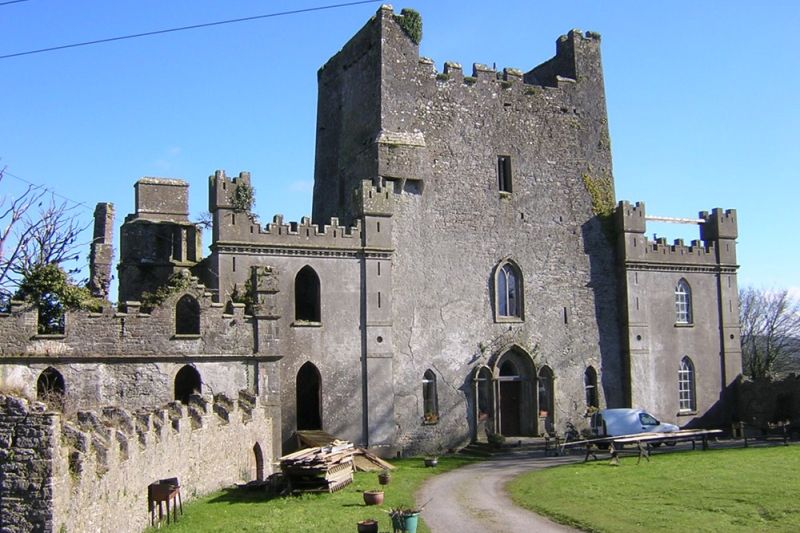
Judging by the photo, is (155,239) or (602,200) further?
(602,200)

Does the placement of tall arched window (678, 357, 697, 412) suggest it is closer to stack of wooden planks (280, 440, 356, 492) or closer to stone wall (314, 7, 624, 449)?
stone wall (314, 7, 624, 449)

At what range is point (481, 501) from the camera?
23000 mm

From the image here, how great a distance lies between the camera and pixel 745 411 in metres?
40.1

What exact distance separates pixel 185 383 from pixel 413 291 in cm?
994

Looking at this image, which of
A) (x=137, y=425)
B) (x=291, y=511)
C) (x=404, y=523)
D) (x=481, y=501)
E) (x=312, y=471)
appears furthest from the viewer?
(x=312, y=471)

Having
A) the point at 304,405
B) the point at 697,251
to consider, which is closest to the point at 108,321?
the point at 304,405

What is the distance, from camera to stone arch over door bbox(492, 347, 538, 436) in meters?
36.8

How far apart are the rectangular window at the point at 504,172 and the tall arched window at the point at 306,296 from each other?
9.51 meters

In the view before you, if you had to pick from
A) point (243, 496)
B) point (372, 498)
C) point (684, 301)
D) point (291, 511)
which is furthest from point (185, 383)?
point (684, 301)

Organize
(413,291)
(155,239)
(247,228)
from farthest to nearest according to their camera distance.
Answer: (413,291)
(155,239)
(247,228)

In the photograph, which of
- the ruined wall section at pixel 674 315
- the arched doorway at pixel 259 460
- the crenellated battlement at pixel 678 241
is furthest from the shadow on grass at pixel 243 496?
the crenellated battlement at pixel 678 241

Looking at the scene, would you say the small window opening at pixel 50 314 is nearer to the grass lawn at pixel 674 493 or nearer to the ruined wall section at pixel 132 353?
the ruined wall section at pixel 132 353

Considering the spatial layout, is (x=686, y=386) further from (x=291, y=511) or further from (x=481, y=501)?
(x=291, y=511)

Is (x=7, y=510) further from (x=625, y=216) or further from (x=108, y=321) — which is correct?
(x=625, y=216)
